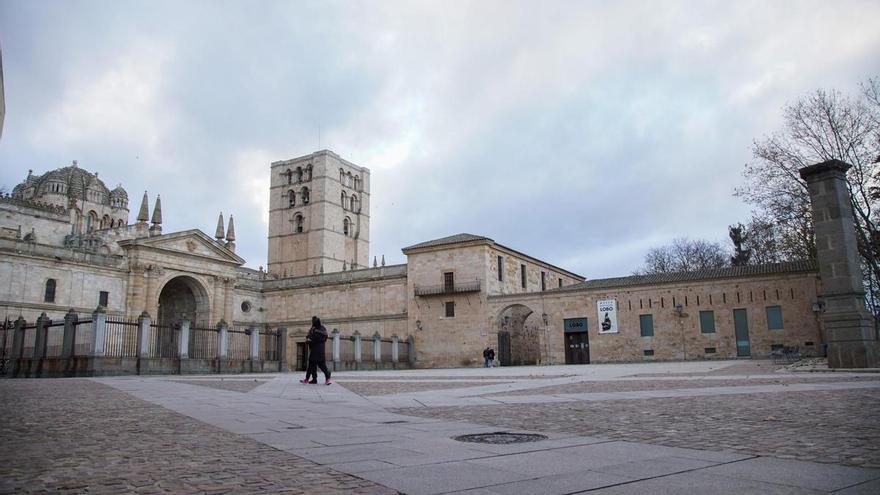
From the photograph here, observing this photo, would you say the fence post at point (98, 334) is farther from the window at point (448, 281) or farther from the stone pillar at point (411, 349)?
the window at point (448, 281)

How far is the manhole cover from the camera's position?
15.8 ft

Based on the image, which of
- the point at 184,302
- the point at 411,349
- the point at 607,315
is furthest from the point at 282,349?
the point at 184,302

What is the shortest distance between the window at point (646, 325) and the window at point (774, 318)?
19.2 feet

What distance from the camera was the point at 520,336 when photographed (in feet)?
144

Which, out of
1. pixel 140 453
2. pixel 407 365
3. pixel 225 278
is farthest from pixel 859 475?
pixel 225 278

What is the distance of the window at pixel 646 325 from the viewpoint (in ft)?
109

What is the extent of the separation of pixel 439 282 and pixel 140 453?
37.3m

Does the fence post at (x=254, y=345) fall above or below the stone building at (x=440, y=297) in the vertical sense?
below

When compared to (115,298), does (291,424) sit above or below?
below

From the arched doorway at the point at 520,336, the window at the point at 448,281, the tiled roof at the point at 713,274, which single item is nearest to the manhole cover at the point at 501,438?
the tiled roof at the point at 713,274

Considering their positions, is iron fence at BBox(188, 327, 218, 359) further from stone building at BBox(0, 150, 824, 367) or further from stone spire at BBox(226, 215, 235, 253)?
stone spire at BBox(226, 215, 235, 253)

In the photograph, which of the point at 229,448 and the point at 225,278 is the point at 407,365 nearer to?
the point at 225,278

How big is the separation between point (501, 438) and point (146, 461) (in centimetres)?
274

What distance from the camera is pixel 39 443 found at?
4.67 metres
